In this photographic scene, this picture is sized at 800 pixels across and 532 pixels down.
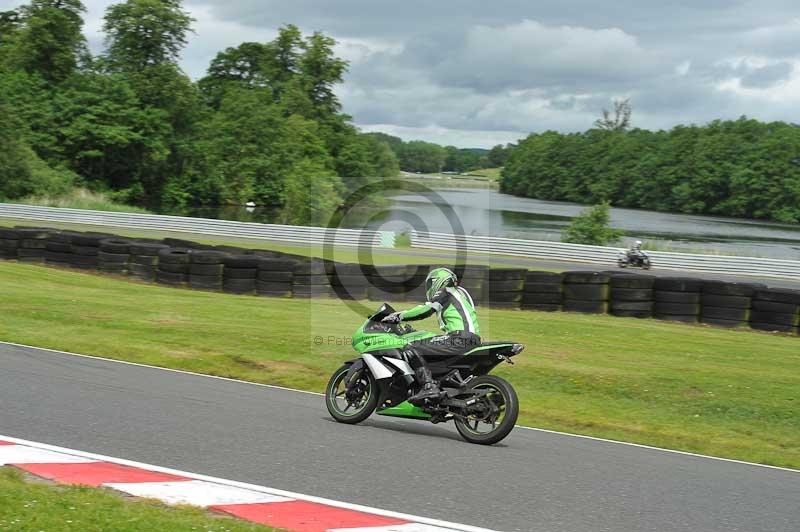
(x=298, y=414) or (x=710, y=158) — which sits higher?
(x=710, y=158)

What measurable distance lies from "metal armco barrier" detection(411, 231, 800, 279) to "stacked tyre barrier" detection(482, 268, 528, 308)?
43.2 ft

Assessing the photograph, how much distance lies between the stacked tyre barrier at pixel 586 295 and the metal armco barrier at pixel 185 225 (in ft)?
57.5

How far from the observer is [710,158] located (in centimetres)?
10069

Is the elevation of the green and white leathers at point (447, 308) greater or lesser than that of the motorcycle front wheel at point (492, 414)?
greater

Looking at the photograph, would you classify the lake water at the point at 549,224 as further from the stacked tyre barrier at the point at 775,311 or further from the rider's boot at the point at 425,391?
the rider's boot at the point at 425,391

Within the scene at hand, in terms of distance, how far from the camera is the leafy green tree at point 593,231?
151 ft

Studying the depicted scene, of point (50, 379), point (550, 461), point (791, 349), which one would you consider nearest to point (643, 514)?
point (550, 461)

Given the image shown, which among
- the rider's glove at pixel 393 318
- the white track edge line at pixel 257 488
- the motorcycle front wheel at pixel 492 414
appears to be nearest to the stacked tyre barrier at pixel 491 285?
the rider's glove at pixel 393 318

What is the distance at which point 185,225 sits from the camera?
43031mm

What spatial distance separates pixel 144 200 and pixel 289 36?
102 ft

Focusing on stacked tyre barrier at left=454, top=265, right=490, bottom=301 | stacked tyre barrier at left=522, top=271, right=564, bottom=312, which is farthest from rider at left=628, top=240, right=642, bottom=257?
stacked tyre barrier at left=454, top=265, right=490, bottom=301

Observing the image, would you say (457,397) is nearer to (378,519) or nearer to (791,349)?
(378,519)

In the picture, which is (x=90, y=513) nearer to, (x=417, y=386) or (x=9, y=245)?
(x=417, y=386)

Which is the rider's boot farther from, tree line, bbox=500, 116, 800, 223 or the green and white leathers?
tree line, bbox=500, 116, 800, 223
